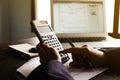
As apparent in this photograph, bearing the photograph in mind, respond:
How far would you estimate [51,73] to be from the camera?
57 centimetres

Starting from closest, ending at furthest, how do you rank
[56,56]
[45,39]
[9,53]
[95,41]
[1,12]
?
[56,56], [45,39], [9,53], [95,41], [1,12]

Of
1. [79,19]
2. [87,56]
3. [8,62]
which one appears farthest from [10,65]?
[79,19]

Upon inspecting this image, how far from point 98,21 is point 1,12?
1.00 metres

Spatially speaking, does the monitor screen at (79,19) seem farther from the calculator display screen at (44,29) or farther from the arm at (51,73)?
the arm at (51,73)

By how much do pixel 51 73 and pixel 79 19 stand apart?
1035mm

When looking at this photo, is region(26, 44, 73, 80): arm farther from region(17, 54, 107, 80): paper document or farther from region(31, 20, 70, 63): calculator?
region(31, 20, 70, 63): calculator

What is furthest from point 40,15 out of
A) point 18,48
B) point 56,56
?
point 56,56

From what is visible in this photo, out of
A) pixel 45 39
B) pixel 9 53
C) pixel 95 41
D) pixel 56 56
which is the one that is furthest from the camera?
pixel 95 41

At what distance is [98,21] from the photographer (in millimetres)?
1581

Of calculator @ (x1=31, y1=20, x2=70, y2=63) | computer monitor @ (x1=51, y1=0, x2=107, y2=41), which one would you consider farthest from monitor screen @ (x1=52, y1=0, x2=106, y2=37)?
calculator @ (x1=31, y1=20, x2=70, y2=63)

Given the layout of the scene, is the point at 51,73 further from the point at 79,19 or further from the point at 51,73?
the point at 79,19

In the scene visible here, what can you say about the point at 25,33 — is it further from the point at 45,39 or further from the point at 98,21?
the point at 45,39

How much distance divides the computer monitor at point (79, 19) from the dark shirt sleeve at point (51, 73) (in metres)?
0.91

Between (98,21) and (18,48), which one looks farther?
(98,21)
